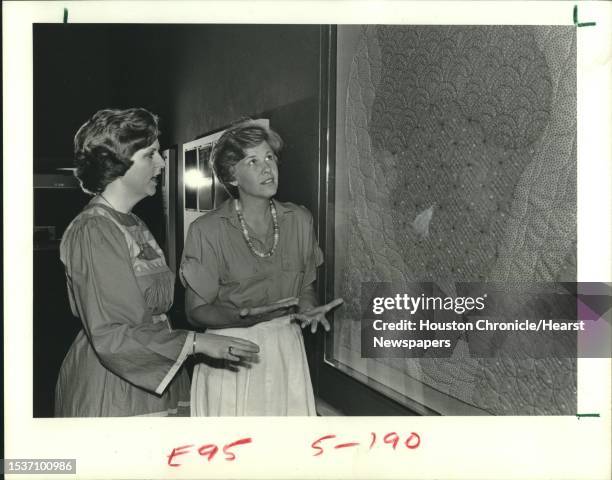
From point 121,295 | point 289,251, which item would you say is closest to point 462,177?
point 289,251

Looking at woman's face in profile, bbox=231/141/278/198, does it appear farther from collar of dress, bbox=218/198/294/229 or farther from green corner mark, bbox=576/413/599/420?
green corner mark, bbox=576/413/599/420

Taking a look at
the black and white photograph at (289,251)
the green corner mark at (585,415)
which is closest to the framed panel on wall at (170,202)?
the black and white photograph at (289,251)

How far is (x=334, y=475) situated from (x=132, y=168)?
0.51m

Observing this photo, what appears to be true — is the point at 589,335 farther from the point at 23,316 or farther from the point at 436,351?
the point at 23,316

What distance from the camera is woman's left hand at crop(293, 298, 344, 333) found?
2.95 feet

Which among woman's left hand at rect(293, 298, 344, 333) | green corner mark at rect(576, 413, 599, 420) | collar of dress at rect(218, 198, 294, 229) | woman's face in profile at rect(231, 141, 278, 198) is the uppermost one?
woman's face in profile at rect(231, 141, 278, 198)

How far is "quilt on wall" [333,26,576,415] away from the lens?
0.86 m

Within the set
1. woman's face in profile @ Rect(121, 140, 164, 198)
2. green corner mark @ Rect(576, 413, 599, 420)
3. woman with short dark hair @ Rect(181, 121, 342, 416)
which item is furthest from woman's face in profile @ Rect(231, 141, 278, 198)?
green corner mark @ Rect(576, 413, 599, 420)

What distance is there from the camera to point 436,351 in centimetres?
89

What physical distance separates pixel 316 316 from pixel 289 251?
0.10 m

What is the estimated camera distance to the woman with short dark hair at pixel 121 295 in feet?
2.83

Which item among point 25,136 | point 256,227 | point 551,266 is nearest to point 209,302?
point 256,227

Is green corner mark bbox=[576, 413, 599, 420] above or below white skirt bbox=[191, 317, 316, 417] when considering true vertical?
below

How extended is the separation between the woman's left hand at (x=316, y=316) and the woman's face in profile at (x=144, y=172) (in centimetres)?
27
